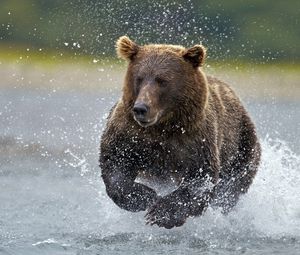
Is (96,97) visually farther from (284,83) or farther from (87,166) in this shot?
(87,166)

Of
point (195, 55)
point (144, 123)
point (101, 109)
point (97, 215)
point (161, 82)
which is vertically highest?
point (195, 55)

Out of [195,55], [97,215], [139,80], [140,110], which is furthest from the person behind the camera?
[97,215]

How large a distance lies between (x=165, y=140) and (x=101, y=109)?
10.8 m

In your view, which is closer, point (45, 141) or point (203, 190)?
point (203, 190)

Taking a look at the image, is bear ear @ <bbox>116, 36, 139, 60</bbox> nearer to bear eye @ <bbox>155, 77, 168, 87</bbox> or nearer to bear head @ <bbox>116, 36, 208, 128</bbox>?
bear head @ <bbox>116, 36, 208, 128</bbox>

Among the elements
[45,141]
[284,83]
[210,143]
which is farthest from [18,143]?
[284,83]

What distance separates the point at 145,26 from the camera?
27.0m

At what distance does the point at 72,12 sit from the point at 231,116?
17.2 m

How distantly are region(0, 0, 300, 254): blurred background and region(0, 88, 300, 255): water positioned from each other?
0.05ft

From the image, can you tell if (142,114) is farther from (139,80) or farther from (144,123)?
(139,80)

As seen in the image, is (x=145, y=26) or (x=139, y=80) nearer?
(x=139, y=80)

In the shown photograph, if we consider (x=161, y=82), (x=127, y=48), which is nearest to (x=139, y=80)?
(x=161, y=82)

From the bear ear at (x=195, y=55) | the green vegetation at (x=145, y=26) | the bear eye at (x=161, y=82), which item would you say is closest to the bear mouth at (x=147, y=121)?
the bear eye at (x=161, y=82)

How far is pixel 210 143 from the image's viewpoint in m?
11.0
